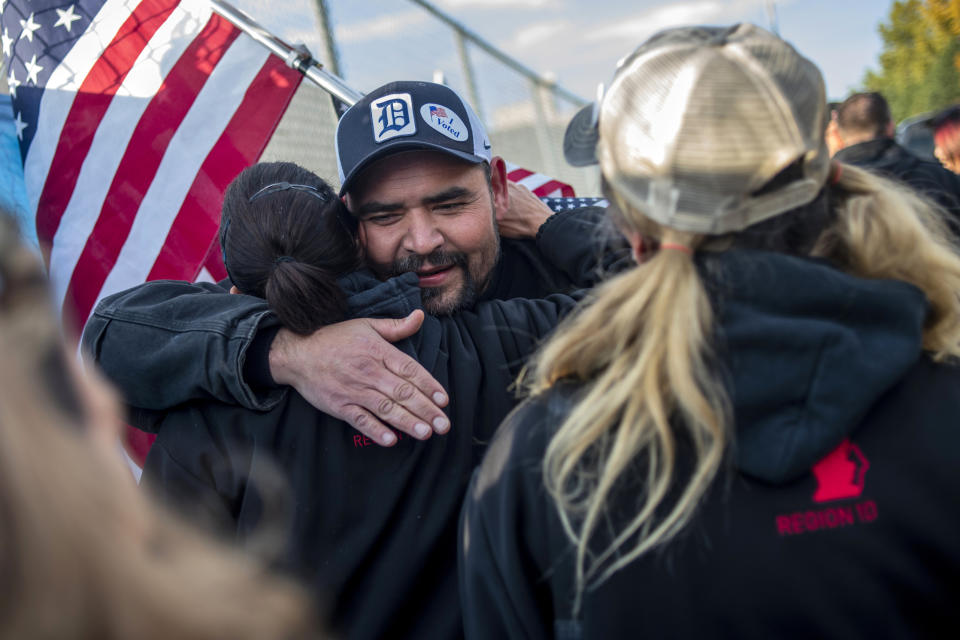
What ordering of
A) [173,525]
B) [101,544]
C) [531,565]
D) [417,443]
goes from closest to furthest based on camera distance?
1. [101,544]
2. [173,525]
3. [531,565]
4. [417,443]

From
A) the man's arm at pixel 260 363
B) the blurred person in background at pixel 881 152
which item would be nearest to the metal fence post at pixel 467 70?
the blurred person in background at pixel 881 152

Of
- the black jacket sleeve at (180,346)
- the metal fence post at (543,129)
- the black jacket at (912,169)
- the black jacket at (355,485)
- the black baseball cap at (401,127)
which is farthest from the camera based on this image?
the metal fence post at (543,129)

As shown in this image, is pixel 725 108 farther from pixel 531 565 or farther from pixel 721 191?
pixel 531 565

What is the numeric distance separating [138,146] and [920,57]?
32.8 m

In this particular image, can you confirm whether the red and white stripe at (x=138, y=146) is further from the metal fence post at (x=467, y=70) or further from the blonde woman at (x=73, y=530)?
the metal fence post at (x=467, y=70)

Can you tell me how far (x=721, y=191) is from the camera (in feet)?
3.59

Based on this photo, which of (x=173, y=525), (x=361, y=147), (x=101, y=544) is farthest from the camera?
(x=361, y=147)

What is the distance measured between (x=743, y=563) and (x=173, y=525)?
2.58 ft

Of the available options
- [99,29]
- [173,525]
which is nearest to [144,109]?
[99,29]

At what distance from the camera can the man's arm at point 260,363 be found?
1.77 meters

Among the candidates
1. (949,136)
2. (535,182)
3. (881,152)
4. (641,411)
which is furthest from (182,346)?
(949,136)

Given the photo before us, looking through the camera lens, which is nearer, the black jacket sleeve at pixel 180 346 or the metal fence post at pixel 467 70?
the black jacket sleeve at pixel 180 346

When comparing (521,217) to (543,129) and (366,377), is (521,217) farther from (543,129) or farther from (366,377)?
(543,129)

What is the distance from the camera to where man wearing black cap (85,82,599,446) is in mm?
1794
